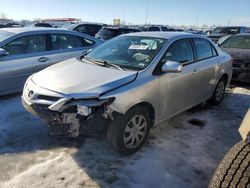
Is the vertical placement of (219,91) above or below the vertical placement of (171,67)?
below

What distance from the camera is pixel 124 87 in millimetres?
3502

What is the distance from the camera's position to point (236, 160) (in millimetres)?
2568

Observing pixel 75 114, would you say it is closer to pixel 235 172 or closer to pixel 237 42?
pixel 235 172

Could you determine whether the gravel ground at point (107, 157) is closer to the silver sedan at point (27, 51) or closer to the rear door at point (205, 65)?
the rear door at point (205, 65)

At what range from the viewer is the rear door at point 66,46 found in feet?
21.1

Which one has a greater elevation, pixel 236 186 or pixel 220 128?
pixel 236 186

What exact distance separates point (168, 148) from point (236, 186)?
1.78 metres

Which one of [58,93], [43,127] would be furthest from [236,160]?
[43,127]

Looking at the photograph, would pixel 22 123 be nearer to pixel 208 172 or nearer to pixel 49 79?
pixel 49 79

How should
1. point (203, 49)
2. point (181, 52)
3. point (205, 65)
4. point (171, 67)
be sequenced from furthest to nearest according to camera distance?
point (203, 49) → point (205, 65) → point (181, 52) → point (171, 67)

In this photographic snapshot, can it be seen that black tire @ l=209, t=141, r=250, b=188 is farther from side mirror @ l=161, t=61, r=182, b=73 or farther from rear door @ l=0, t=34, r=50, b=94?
rear door @ l=0, t=34, r=50, b=94

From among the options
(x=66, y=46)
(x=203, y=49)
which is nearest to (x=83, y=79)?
(x=203, y=49)

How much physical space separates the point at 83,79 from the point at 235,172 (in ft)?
6.71

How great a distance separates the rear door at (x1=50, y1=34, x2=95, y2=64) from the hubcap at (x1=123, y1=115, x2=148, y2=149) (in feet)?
10.7
